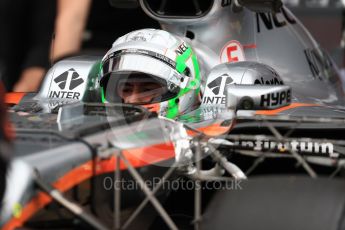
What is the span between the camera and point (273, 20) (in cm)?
431

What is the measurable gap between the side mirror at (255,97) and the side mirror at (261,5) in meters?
0.83

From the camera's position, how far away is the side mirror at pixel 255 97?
3.04m

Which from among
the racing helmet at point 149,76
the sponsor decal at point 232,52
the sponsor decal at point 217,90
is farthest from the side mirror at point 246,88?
the sponsor decal at point 232,52

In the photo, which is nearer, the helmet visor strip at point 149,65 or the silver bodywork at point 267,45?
the helmet visor strip at point 149,65

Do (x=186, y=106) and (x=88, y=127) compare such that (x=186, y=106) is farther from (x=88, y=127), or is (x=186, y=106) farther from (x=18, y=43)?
(x=18, y=43)

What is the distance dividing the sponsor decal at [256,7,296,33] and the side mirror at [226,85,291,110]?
1.06 m

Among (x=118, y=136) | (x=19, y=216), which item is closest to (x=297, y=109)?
(x=118, y=136)

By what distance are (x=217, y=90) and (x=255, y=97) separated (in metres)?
0.39

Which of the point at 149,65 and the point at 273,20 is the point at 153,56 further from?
the point at 273,20

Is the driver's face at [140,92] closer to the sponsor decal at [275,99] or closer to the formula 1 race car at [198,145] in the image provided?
the formula 1 race car at [198,145]

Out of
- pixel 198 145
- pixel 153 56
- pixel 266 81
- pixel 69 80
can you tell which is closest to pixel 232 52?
pixel 266 81

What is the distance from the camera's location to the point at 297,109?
348cm

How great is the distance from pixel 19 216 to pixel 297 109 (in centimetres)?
171

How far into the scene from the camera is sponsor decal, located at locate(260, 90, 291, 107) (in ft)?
10.2
